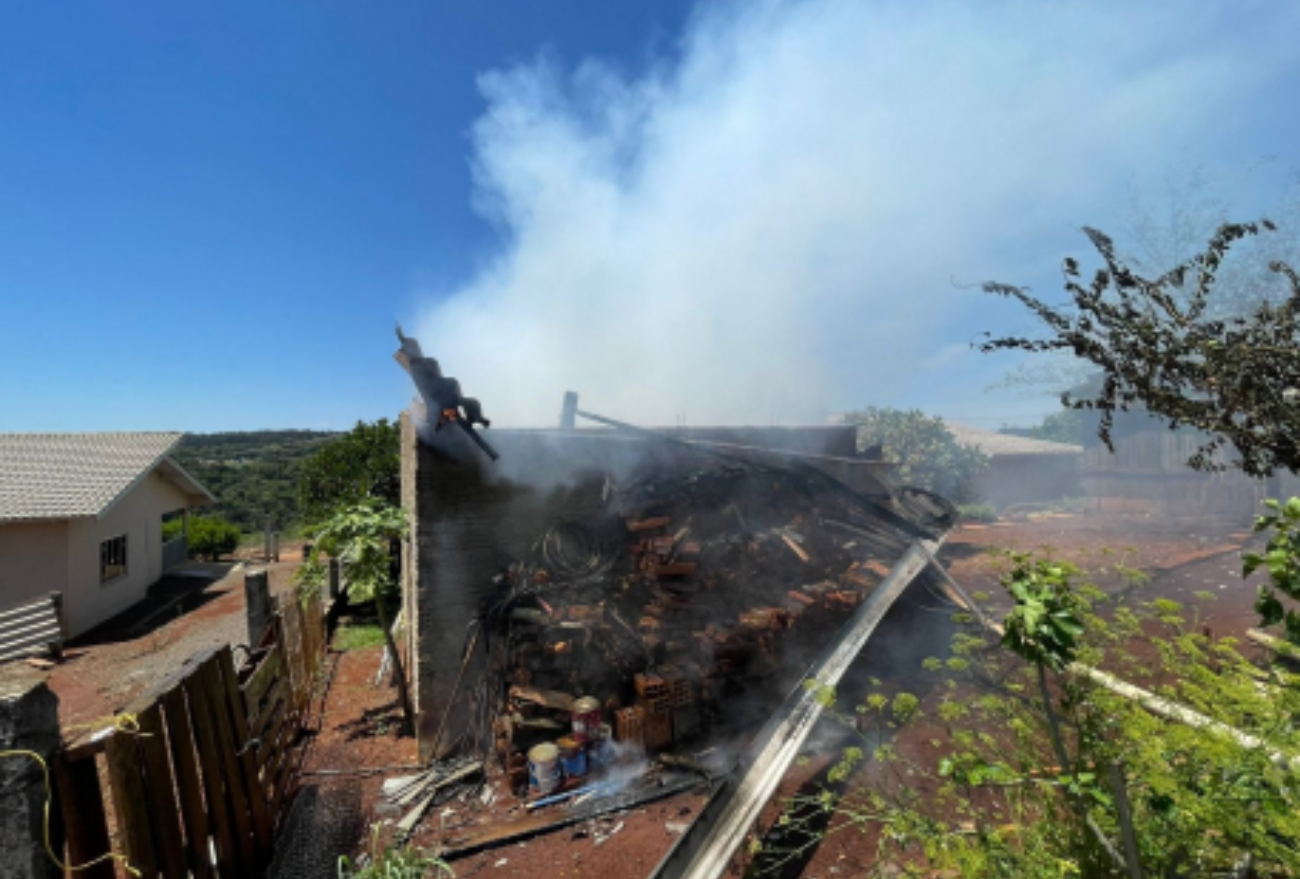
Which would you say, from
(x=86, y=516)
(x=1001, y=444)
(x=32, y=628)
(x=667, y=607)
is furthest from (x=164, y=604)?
(x=1001, y=444)

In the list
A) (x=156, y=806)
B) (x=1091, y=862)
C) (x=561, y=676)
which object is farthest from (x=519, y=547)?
(x=1091, y=862)

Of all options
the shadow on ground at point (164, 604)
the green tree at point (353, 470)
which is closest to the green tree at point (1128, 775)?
the green tree at point (353, 470)

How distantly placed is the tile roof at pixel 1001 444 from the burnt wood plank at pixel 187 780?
95.2 feet

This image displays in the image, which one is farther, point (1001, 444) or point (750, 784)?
point (1001, 444)

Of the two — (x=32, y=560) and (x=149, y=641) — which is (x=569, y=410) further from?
(x=32, y=560)

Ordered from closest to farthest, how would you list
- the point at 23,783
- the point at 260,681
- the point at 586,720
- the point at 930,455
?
the point at 23,783 < the point at 260,681 < the point at 586,720 < the point at 930,455

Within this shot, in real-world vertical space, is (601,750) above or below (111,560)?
below

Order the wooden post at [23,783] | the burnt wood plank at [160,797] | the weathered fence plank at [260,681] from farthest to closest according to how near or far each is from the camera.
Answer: the weathered fence plank at [260,681]
the burnt wood plank at [160,797]
the wooden post at [23,783]

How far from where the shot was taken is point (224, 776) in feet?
11.5

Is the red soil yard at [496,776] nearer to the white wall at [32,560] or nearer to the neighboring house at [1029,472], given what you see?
the white wall at [32,560]

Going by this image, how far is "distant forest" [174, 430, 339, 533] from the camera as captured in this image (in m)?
39.1

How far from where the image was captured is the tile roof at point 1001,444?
88.4ft

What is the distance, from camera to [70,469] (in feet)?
50.8

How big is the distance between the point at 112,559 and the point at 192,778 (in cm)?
1810
